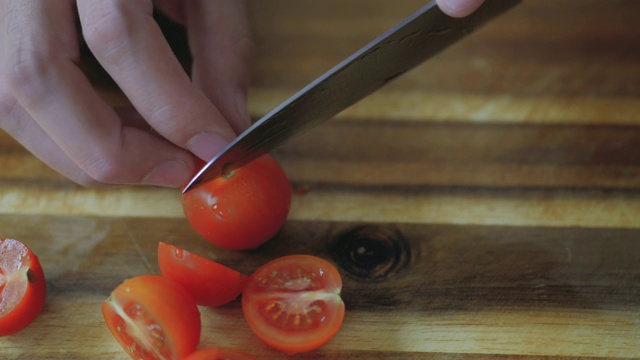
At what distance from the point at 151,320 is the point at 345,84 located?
61 cm

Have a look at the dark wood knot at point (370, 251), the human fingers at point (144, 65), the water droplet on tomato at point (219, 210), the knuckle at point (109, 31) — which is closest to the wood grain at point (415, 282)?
the dark wood knot at point (370, 251)

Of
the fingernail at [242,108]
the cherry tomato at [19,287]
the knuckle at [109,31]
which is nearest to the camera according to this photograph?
the knuckle at [109,31]

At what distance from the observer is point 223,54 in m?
1.62

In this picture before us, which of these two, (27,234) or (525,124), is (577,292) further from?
(27,234)

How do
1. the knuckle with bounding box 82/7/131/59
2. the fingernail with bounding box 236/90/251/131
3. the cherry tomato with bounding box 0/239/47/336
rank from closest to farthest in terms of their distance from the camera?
1. the knuckle with bounding box 82/7/131/59
2. the cherry tomato with bounding box 0/239/47/336
3. the fingernail with bounding box 236/90/251/131

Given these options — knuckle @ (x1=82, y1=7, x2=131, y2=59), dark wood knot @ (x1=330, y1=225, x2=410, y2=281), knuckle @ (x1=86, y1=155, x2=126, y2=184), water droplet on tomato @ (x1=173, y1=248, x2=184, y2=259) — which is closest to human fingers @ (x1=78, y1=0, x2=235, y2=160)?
knuckle @ (x1=82, y1=7, x2=131, y2=59)

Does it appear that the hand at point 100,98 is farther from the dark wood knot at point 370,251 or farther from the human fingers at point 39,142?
the dark wood knot at point 370,251

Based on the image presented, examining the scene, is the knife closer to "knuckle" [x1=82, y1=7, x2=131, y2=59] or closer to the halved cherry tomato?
the halved cherry tomato

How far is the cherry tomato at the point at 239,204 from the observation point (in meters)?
1.51

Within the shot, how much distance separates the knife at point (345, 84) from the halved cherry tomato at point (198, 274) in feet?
0.46

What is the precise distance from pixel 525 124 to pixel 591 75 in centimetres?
29

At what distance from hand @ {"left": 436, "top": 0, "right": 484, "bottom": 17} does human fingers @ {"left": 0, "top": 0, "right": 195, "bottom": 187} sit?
593mm

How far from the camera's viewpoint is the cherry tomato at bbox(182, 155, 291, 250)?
1.51 metres

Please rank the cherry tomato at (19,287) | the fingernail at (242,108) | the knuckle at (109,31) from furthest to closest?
1. the fingernail at (242,108)
2. the cherry tomato at (19,287)
3. the knuckle at (109,31)
